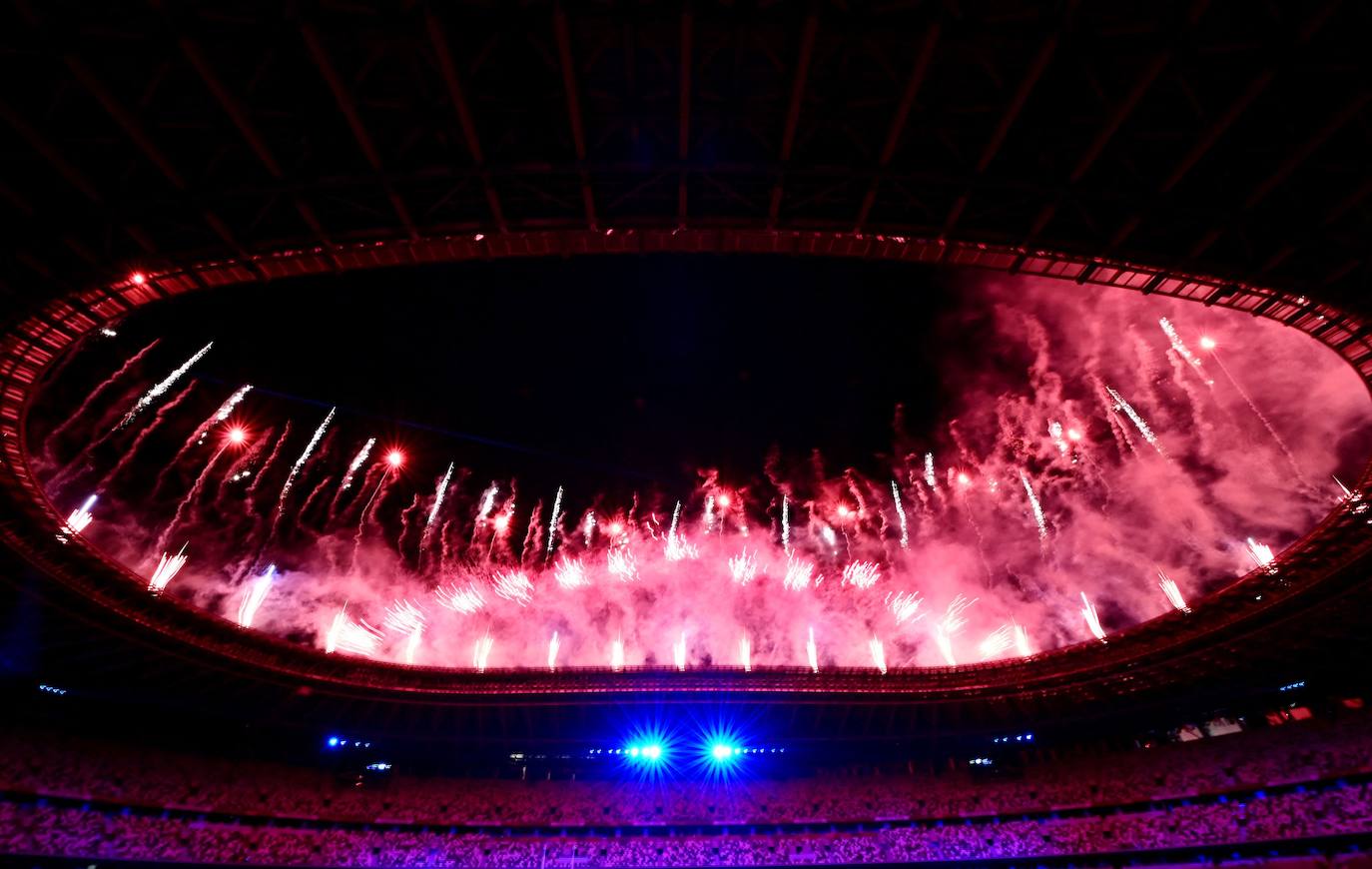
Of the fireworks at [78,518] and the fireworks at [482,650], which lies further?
the fireworks at [482,650]

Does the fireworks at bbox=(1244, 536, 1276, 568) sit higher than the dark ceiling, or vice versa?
the fireworks at bbox=(1244, 536, 1276, 568)

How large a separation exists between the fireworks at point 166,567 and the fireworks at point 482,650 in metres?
16.1

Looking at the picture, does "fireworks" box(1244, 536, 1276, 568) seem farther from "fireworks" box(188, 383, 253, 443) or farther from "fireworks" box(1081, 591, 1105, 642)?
"fireworks" box(188, 383, 253, 443)

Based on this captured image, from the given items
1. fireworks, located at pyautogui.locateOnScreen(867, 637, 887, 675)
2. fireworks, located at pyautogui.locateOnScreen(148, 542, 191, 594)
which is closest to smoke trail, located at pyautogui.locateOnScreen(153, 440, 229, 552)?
fireworks, located at pyautogui.locateOnScreen(148, 542, 191, 594)

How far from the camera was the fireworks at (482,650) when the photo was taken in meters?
37.6

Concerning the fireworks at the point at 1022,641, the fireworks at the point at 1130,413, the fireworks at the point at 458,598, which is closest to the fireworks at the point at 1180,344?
the fireworks at the point at 1130,413

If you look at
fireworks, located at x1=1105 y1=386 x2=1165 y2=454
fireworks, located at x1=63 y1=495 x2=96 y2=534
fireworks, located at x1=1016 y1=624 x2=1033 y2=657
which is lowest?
fireworks, located at x1=63 y1=495 x2=96 y2=534

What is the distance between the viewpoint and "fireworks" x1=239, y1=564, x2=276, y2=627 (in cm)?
3100

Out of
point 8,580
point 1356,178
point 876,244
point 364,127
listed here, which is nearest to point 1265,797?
point 1356,178

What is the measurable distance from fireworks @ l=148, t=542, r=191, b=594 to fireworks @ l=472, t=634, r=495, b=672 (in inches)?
636

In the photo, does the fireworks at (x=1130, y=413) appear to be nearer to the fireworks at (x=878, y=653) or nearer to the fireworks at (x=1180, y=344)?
the fireworks at (x=1180, y=344)

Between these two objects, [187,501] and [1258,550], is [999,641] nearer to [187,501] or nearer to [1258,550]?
[1258,550]

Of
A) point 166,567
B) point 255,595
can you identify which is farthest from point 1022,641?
point 166,567

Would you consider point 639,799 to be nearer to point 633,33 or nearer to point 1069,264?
point 1069,264
